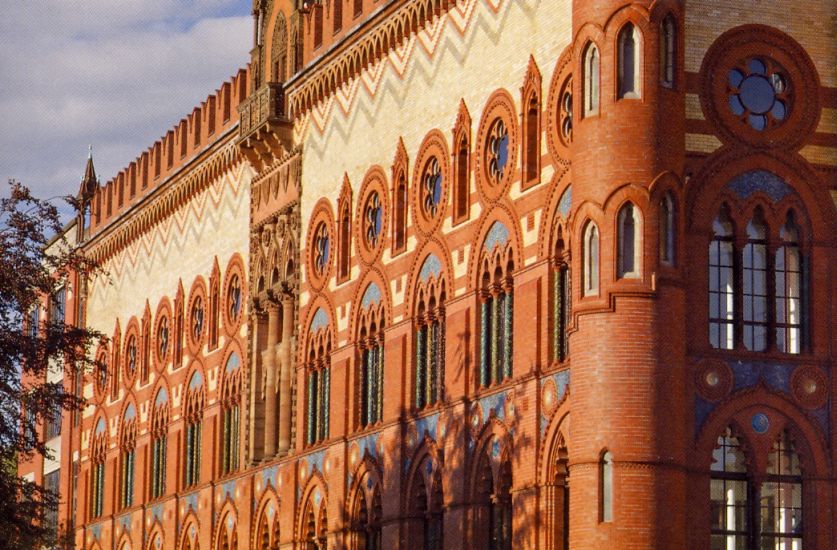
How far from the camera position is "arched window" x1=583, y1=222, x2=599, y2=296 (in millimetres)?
35250

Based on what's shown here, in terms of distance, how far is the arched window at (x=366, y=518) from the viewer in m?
45.8

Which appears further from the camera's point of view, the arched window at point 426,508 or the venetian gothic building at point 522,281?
the arched window at point 426,508

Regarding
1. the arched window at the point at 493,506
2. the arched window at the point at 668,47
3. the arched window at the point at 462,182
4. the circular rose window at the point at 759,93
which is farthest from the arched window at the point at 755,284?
the arched window at the point at 462,182

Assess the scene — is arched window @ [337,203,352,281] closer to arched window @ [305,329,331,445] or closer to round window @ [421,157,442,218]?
arched window @ [305,329,331,445]

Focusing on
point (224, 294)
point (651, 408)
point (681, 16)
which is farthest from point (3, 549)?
point (224, 294)

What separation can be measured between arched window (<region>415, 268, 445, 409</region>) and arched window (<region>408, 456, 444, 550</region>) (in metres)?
1.42

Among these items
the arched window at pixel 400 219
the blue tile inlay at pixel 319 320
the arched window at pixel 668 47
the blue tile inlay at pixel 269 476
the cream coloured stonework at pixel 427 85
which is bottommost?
the blue tile inlay at pixel 269 476

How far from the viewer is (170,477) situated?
200 feet

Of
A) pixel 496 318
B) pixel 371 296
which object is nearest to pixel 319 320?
pixel 371 296

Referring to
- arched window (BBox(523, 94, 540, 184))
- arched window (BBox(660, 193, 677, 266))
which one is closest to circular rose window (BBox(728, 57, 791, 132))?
arched window (BBox(660, 193, 677, 266))

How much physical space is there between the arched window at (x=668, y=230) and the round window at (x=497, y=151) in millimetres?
6016

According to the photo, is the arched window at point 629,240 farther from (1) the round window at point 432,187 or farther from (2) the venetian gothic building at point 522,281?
(1) the round window at point 432,187

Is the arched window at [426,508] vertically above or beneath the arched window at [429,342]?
beneath

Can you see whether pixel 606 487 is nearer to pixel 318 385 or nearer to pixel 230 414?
pixel 318 385
